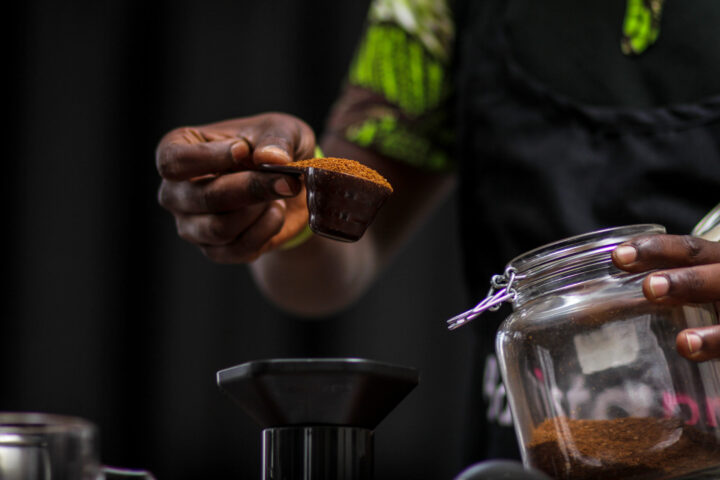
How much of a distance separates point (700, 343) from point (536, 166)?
1.45 ft

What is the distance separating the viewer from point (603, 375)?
482 mm

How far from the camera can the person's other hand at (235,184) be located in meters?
0.61

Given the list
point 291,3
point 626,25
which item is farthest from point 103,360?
point 626,25

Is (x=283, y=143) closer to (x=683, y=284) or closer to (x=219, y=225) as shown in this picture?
(x=219, y=225)

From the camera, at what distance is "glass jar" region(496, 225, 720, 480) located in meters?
0.46

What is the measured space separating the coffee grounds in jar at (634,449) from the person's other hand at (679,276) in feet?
0.15

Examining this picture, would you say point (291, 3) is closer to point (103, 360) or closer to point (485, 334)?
point (103, 360)

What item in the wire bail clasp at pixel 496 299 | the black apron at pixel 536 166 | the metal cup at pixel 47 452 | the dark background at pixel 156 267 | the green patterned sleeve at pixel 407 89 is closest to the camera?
the metal cup at pixel 47 452

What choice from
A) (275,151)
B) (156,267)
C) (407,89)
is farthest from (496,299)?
(156,267)

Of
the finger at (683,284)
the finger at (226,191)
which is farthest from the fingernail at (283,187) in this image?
the finger at (683,284)

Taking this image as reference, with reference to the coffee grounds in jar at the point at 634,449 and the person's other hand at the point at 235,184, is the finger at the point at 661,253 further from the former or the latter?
the person's other hand at the point at 235,184

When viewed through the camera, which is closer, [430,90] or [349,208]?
[349,208]

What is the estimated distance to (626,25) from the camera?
0.84 meters

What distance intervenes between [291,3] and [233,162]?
Result: 134 cm
